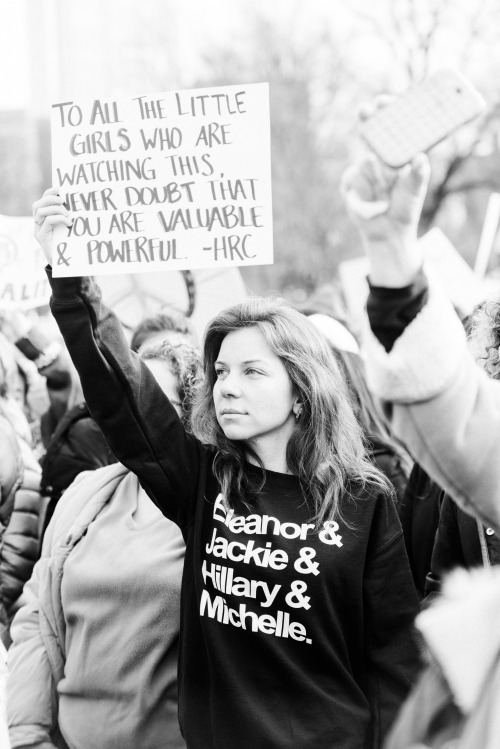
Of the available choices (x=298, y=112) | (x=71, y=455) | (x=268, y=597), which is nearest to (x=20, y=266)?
(x=71, y=455)

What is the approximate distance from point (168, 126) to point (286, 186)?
19.6 m

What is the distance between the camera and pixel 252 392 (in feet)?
7.55

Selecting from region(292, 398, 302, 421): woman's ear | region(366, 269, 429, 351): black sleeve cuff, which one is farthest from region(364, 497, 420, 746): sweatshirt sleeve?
region(366, 269, 429, 351): black sleeve cuff

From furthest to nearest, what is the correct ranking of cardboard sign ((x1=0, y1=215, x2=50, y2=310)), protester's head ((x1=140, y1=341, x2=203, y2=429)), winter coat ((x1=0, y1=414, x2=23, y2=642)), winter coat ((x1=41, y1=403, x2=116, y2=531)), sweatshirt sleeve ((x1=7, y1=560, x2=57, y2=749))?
cardboard sign ((x1=0, y1=215, x2=50, y2=310))
winter coat ((x1=41, y1=403, x2=116, y2=531))
winter coat ((x1=0, y1=414, x2=23, y2=642))
protester's head ((x1=140, y1=341, x2=203, y2=429))
sweatshirt sleeve ((x1=7, y1=560, x2=57, y2=749))

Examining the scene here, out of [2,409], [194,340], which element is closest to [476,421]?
[194,340]

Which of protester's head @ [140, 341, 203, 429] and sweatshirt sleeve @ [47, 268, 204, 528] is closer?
sweatshirt sleeve @ [47, 268, 204, 528]

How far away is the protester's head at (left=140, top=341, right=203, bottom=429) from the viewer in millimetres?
2768

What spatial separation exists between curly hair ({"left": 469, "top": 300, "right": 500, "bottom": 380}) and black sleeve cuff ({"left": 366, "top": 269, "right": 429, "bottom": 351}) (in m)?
1.05

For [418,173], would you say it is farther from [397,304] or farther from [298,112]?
[298,112]

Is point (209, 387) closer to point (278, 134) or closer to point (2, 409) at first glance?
point (2, 409)

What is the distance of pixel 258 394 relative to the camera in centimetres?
230

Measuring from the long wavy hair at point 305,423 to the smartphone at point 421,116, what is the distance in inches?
43.6

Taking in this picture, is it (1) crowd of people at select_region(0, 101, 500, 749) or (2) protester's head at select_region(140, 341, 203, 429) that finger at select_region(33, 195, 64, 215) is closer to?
(1) crowd of people at select_region(0, 101, 500, 749)

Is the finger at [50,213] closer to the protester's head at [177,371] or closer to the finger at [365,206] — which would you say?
the protester's head at [177,371]
